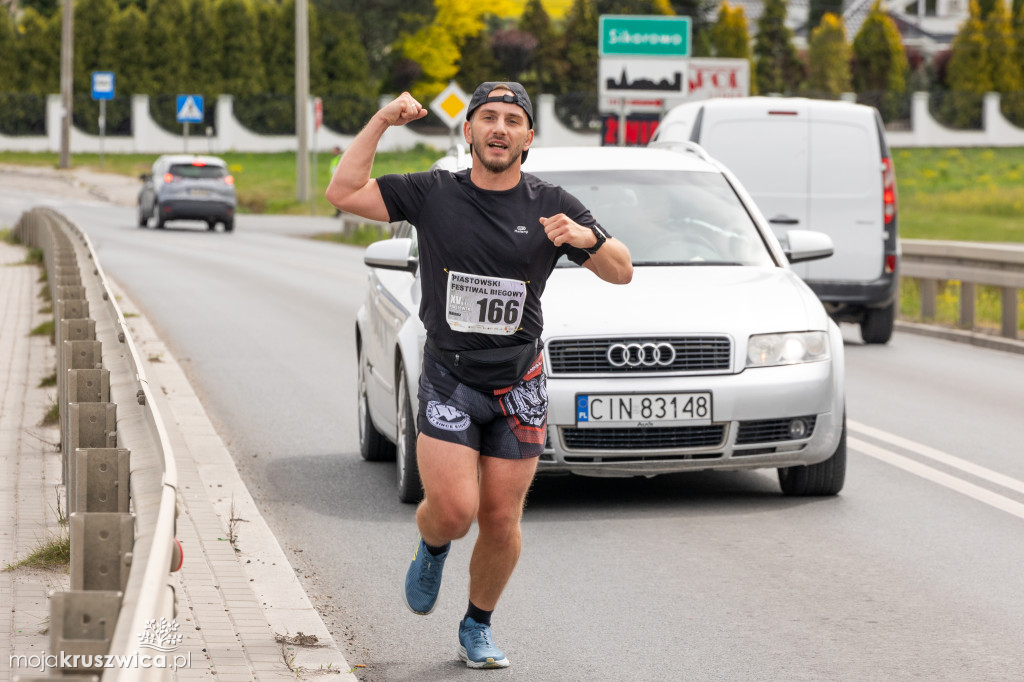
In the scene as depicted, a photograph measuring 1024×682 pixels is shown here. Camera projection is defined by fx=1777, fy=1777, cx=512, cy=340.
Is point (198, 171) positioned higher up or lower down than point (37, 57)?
lower down

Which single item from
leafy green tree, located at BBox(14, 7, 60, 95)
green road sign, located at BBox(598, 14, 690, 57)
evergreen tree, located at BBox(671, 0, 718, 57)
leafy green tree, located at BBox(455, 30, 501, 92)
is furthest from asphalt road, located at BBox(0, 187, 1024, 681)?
evergreen tree, located at BBox(671, 0, 718, 57)

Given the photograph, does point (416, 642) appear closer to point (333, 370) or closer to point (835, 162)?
point (333, 370)

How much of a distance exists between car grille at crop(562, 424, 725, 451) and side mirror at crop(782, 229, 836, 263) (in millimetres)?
2095

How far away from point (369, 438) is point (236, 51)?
68663 millimetres

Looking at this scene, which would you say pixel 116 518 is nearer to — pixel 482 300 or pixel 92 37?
pixel 482 300

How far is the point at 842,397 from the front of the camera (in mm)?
8000

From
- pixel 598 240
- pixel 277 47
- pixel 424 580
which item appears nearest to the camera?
pixel 598 240

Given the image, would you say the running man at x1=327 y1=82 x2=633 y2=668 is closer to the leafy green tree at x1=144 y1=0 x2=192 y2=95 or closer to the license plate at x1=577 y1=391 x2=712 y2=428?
the license plate at x1=577 y1=391 x2=712 y2=428

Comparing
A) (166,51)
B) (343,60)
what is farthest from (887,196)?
(343,60)

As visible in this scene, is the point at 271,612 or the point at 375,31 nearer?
the point at 271,612

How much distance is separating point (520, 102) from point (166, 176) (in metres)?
32.6

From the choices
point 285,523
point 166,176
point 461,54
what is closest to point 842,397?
point 285,523

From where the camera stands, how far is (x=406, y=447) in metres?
7.91

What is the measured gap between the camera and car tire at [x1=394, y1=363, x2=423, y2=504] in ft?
25.8
